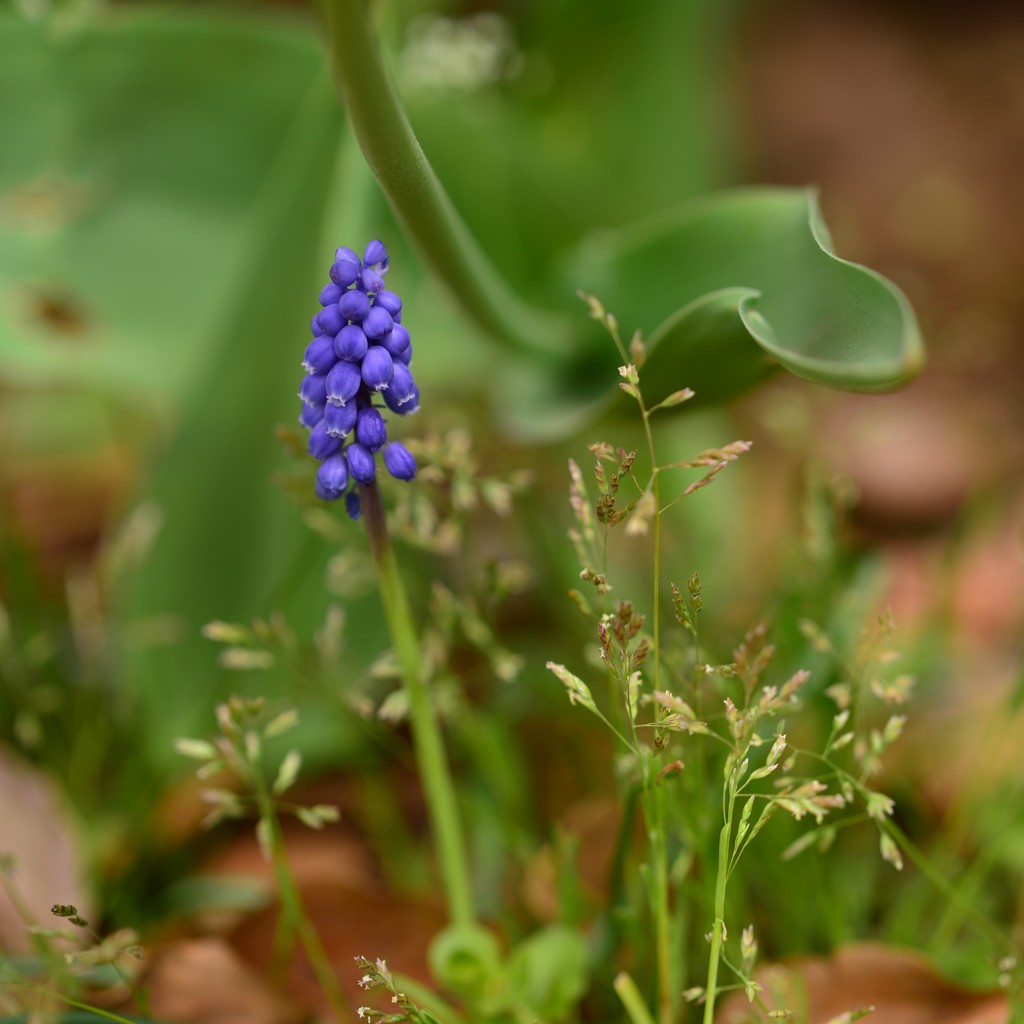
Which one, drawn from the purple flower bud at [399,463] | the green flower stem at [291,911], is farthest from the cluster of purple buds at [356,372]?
the green flower stem at [291,911]

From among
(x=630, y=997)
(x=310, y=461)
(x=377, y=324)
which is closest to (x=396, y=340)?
(x=377, y=324)

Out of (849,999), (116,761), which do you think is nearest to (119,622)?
(116,761)

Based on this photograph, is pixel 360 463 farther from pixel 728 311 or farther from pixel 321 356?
pixel 728 311

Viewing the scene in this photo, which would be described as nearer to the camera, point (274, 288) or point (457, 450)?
point (457, 450)

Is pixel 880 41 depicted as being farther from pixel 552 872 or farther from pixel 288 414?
pixel 552 872

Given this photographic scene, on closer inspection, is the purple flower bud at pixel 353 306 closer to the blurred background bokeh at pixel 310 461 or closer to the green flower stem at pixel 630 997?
the blurred background bokeh at pixel 310 461

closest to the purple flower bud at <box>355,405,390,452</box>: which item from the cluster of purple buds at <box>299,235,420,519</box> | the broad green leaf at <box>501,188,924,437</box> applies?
the cluster of purple buds at <box>299,235,420,519</box>

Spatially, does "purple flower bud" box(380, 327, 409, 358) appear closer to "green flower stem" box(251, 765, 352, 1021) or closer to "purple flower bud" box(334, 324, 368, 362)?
"purple flower bud" box(334, 324, 368, 362)

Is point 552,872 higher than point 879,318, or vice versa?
point 879,318
